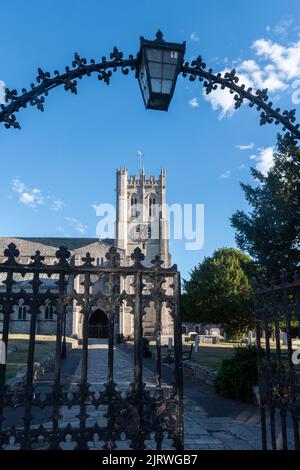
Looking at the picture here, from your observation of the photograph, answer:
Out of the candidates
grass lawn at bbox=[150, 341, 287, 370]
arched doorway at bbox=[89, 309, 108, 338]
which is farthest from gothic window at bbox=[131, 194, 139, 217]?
grass lawn at bbox=[150, 341, 287, 370]

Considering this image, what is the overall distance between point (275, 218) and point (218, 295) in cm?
2642

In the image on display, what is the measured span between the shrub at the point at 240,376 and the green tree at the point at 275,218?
5729 mm

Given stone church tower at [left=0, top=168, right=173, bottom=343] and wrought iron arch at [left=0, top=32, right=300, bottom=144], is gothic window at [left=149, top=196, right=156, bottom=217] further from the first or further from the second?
wrought iron arch at [left=0, top=32, right=300, bottom=144]

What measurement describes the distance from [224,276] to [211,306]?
4.46m

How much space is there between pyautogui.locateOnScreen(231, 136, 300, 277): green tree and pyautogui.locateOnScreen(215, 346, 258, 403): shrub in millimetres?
5729

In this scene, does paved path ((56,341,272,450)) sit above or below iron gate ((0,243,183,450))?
below

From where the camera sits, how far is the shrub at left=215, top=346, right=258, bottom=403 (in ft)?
34.8

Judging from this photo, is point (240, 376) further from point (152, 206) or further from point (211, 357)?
point (152, 206)

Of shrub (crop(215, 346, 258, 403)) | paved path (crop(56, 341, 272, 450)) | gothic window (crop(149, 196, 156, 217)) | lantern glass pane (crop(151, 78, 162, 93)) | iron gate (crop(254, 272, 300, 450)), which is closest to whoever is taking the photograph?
iron gate (crop(254, 272, 300, 450))

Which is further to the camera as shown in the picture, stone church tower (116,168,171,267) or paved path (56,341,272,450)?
stone church tower (116,168,171,267)

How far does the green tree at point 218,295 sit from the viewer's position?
4009 centimetres

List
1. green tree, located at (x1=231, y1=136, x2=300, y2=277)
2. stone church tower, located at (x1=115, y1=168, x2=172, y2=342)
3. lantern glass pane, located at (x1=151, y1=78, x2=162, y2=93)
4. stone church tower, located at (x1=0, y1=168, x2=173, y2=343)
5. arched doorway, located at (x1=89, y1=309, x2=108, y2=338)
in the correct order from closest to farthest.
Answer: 1. lantern glass pane, located at (x1=151, y1=78, x2=162, y2=93)
2. green tree, located at (x1=231, y1=136, x2=300, y2=277)
3. arched doorway, located at (x1=89, y1=309, x2=108, y2=338)
4. stone church tower, located at (x1=0, y1=168, x2=173, y2=343)
5. stone church tower, located at (x1=115, y1=168, x2=172, y2=342)

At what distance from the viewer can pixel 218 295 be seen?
→ 43.0 metres
